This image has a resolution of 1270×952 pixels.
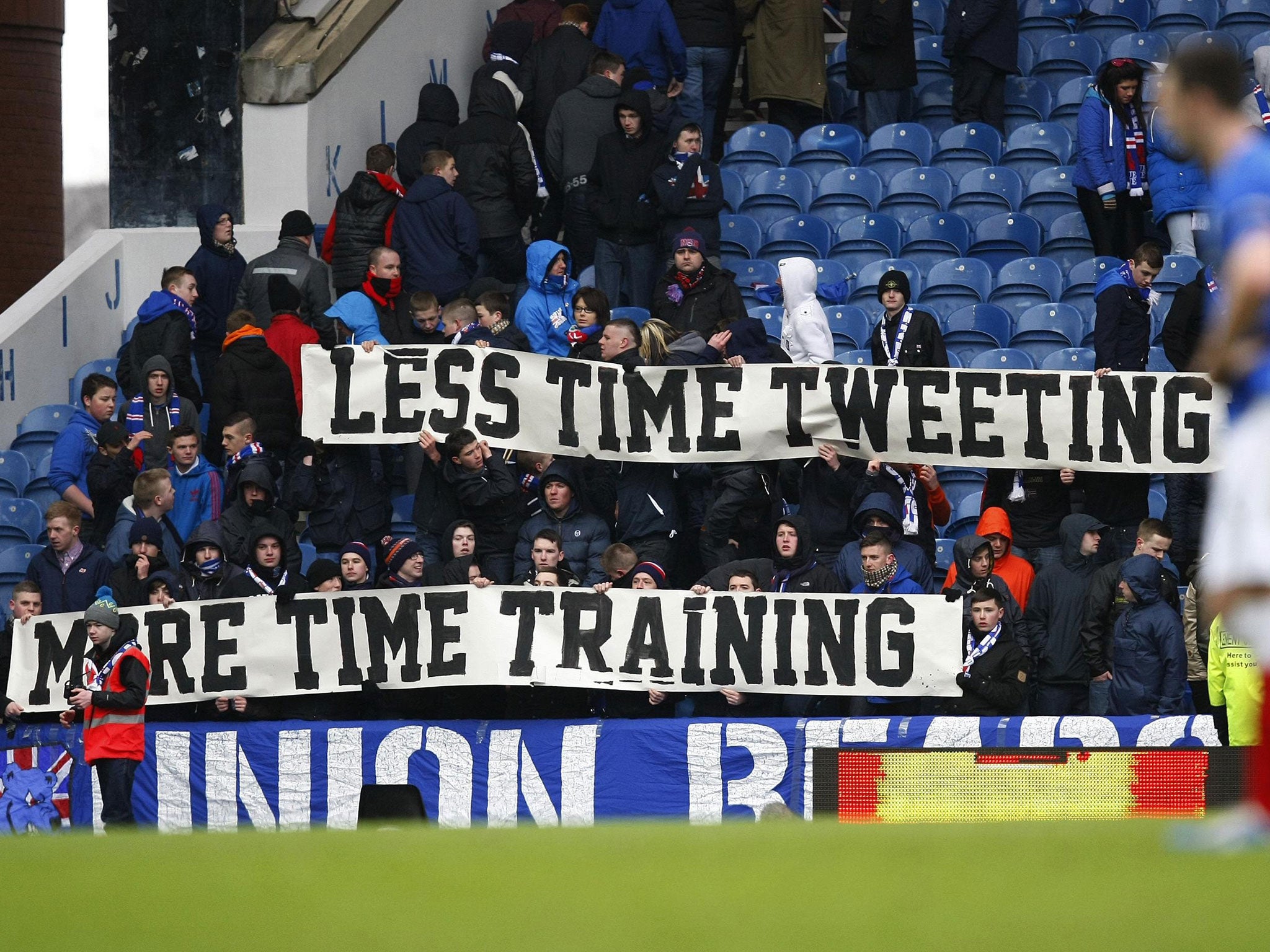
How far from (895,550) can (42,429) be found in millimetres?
6817

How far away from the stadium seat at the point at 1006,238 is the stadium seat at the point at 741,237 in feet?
5.38

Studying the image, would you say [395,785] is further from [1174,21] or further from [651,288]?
[1174,21]

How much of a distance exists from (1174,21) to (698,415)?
23.0 feet

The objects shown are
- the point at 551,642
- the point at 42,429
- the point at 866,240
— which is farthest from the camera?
the point at 866,240

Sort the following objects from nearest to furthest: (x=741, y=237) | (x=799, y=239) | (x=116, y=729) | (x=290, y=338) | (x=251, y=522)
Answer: (x=116, y=729) → (x=251, y=522) → (x=290, y=338) → (x=799, y=239) → (x=741, y=237)

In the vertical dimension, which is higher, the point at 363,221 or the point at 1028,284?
the point at 363,221

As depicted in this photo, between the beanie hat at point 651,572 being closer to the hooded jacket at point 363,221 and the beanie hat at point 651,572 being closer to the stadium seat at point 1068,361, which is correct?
the stadium seat at point 1068,361

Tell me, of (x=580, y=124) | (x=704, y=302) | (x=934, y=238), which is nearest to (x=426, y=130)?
(x=580, y=124)

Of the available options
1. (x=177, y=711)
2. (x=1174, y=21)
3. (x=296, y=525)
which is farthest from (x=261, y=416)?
(x=1174, y=21)

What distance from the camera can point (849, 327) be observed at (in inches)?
538

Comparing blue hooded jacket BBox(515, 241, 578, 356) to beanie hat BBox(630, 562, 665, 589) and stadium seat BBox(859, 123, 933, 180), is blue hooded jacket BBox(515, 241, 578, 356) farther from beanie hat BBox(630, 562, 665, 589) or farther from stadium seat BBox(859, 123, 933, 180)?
stadium seat BBox(859, 123, 933, 180)

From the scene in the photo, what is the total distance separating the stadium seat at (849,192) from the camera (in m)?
15.0

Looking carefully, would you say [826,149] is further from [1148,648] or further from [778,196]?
[1148,648]

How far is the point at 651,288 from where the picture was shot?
45.5 feet
